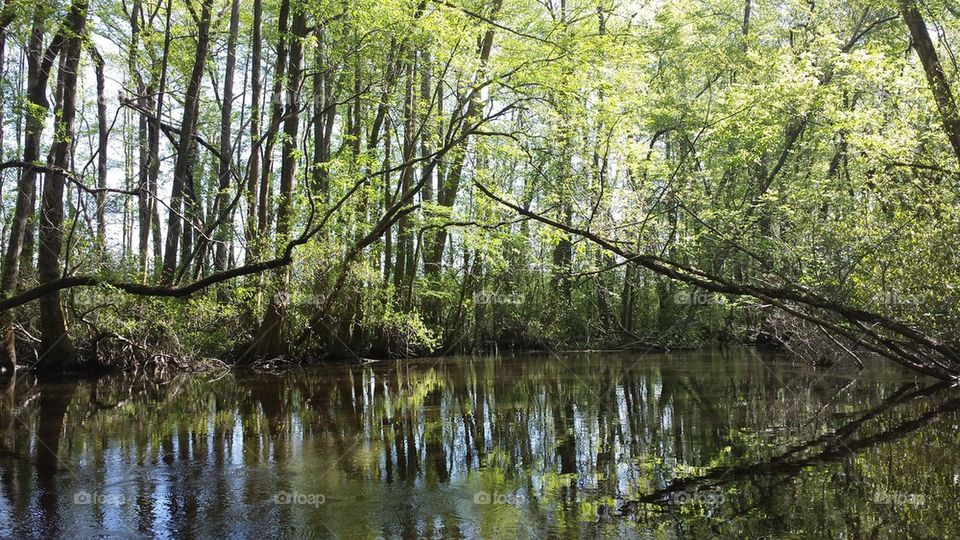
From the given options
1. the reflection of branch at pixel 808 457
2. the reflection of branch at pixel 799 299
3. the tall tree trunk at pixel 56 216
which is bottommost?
the reflection of branch at pixel 808 457

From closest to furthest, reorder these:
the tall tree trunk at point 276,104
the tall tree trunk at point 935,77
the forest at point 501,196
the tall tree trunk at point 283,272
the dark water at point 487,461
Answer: the dark water at point 487,461, the tall tree trunk at point 935,77, the forest at point 501,196, the tall tree trunk at point 276,104, the tall tree trunk at point 283,272

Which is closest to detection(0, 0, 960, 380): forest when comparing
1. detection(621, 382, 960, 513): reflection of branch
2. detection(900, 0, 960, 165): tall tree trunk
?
detection(900, 0, 960, 165): tall tree trunk

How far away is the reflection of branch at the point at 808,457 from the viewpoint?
15.3 ft

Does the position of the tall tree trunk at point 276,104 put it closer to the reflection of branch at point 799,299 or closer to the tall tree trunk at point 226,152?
the tall tree trunk at point 226,152

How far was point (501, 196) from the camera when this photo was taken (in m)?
12.0

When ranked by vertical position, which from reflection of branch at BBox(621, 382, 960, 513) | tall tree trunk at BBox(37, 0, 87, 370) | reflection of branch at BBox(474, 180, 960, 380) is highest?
tall tree trunk at BBox(37, 0, 87, 370)

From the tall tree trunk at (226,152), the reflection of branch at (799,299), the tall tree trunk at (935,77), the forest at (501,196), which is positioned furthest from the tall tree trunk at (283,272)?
the tall tree trunk at (935,77)

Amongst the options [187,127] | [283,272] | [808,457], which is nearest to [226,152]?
[187,127]

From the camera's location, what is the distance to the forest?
31.9 ft

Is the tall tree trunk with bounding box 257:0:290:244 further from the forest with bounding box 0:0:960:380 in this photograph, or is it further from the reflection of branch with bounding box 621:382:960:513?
the reflection of branch with bounding box 621:382:960:513

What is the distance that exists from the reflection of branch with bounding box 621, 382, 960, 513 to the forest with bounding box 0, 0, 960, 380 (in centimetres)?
108

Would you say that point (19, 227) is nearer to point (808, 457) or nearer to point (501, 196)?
point (501, 196)

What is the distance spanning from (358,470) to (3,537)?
223 cm

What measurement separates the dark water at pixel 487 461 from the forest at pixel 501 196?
1.43 meters
